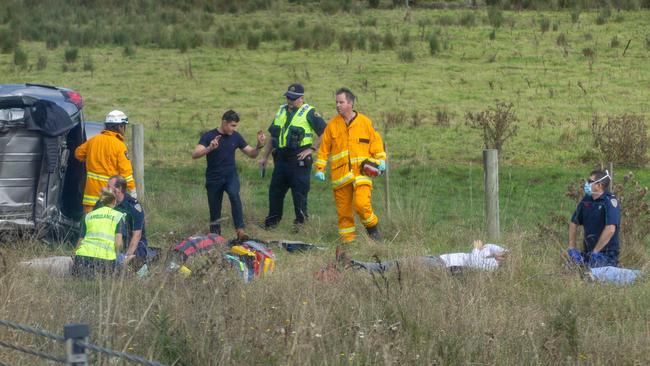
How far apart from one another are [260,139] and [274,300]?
167 inches

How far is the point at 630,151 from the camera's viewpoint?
1666 centimetres

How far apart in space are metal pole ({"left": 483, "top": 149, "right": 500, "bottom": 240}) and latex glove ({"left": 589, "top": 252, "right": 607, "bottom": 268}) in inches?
59.8

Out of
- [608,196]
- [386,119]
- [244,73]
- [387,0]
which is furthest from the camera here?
[387,0]

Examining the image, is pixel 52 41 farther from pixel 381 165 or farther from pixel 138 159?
pixel 381 165

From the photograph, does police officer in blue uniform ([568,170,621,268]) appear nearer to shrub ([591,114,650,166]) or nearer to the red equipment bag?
the red equipment bag

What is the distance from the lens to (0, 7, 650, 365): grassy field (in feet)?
23.4

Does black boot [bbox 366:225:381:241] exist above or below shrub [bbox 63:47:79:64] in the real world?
below

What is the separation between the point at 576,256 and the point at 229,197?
404 cm

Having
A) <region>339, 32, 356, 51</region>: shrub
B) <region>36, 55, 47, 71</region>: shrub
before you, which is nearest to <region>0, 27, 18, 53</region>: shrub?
<region>36, 55, 47, 71</region>: shrub

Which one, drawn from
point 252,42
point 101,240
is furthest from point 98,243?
point 252,42

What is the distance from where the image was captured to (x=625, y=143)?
16.6 metres

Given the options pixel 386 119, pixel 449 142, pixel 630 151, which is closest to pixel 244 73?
pixel 386 119

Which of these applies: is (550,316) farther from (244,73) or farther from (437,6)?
(437,6)

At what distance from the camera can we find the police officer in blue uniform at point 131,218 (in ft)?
33.3
